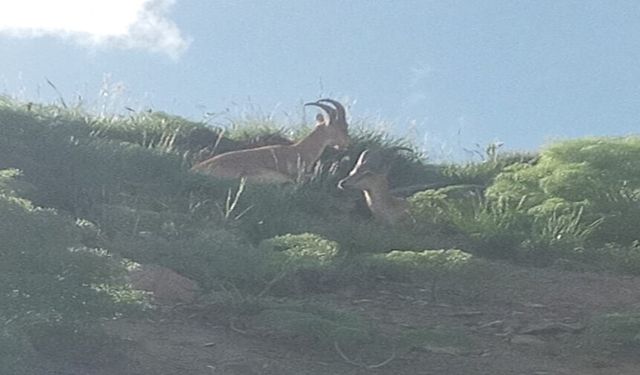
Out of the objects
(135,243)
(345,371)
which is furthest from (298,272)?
(345,371)

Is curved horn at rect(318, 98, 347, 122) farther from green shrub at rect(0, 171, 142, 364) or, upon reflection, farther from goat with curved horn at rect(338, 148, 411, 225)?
green shrub at rect(0, 171, 142, 364)

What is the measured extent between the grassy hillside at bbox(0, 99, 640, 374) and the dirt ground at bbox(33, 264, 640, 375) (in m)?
0.19

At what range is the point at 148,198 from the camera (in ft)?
35.2

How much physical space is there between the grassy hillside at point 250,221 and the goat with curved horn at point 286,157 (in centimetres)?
21

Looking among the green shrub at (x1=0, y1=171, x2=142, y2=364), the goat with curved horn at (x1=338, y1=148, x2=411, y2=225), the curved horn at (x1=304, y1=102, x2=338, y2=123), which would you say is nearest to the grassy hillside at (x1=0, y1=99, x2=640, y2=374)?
the green shrub at (x1=0, y1=171, x2=142, y2=364)

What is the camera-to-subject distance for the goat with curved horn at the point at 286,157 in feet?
39.8

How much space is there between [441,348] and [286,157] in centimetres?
614

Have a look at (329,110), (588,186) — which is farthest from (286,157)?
(588,186)

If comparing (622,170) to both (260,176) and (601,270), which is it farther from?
(260,176)

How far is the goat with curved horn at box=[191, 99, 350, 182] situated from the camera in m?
12.1

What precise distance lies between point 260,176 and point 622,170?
10.0 feet

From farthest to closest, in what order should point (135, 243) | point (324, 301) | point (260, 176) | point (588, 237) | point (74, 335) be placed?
→ 1. point (260, 176)
2. point (588, 237)
3. point (135, 243)
4. point (324, 301)
5. point (74, 335)

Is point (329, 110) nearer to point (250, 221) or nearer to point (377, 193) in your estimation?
point (377, 193)

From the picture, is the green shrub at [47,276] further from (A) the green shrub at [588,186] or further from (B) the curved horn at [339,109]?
(B) the curved horn at [339,109]
